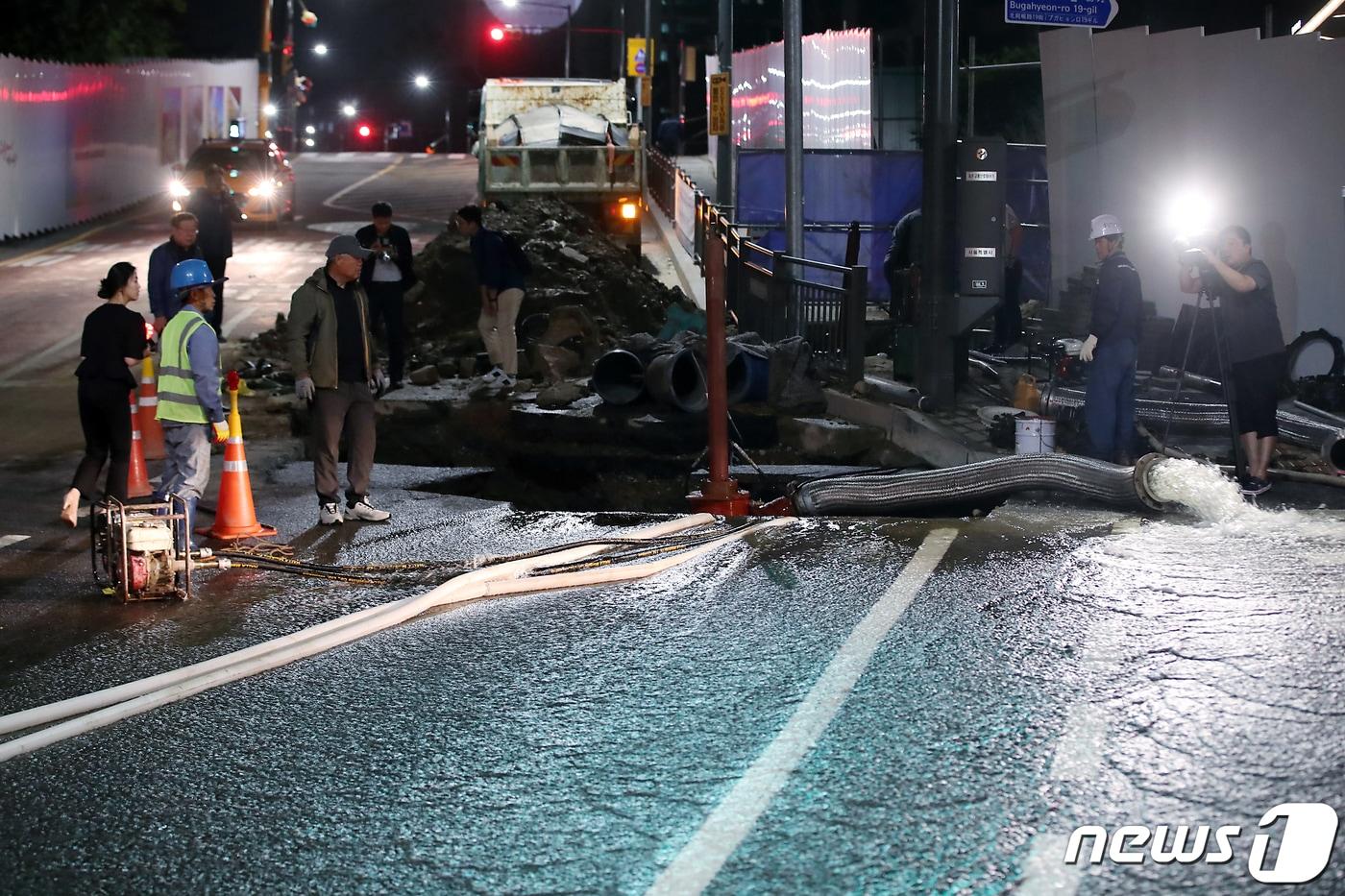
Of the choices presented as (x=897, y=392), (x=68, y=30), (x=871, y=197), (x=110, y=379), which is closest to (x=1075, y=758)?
(x=110, y=379)

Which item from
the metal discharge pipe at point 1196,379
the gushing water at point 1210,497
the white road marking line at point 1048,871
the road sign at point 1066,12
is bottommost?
the white road marking line at point 1048,871

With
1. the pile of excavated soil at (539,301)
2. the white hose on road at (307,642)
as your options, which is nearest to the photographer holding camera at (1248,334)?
the white hose on road at (307,642)

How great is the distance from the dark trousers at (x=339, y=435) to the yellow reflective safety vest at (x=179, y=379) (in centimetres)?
93

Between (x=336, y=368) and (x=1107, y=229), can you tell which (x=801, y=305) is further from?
(x=336, y=368)

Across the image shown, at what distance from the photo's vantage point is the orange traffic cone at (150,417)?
443 inches

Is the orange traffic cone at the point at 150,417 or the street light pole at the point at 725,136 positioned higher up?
the street light pole at the point at 725,136

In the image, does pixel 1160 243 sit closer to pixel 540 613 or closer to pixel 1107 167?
pixel 1107 167

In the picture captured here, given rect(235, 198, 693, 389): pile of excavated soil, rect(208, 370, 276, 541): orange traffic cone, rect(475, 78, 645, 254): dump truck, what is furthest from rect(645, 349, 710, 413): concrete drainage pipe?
rect(475, 78, 645, 254): dump truck

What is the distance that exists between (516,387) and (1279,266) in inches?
293

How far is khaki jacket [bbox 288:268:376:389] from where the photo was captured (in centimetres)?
967

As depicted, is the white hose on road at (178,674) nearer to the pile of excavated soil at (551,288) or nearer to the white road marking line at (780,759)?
the white road marking line at (780,759)

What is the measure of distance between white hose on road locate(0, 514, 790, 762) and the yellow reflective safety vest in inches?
89.2

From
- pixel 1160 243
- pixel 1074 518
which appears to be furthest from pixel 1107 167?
pixel 1074 518

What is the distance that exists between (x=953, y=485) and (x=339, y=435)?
4.00m
